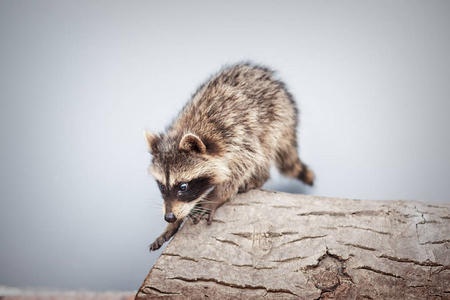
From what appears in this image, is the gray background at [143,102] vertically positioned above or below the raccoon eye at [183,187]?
above

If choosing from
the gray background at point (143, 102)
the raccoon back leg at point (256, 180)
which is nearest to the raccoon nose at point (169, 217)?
the raccoon back leg at point (256, 180)

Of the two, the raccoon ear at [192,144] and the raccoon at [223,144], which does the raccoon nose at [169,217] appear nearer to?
the raccoon at [223,144]

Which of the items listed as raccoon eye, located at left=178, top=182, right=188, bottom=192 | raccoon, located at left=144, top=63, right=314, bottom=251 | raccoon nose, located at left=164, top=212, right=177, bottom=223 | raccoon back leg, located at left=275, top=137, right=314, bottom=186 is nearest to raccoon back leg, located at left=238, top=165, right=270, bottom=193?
raccoon, located at left=144, top=63, right=314, bottom=251

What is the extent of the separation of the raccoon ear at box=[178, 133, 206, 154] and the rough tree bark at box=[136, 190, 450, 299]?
48 cm

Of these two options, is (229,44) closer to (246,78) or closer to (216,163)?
(246,78)

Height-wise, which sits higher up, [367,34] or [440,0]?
[440,0]

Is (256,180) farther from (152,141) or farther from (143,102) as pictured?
(143,102)

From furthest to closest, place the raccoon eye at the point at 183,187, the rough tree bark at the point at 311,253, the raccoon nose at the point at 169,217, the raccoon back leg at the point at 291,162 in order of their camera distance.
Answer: the raccoon back leg at the point at 291,162 < the raccoon eye at the point at 183,187 < the raccoon nose at the point at 169,217 < the rough tree bark at the point at 311,253

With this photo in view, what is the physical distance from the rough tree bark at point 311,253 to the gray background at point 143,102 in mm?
1087

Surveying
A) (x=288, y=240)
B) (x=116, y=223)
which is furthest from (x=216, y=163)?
(x=116, y=223)

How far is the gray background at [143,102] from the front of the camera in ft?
10.8

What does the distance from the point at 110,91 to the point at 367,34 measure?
2.53 m

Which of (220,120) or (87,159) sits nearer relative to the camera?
(220,120)

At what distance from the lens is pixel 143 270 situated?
10.8 ft
